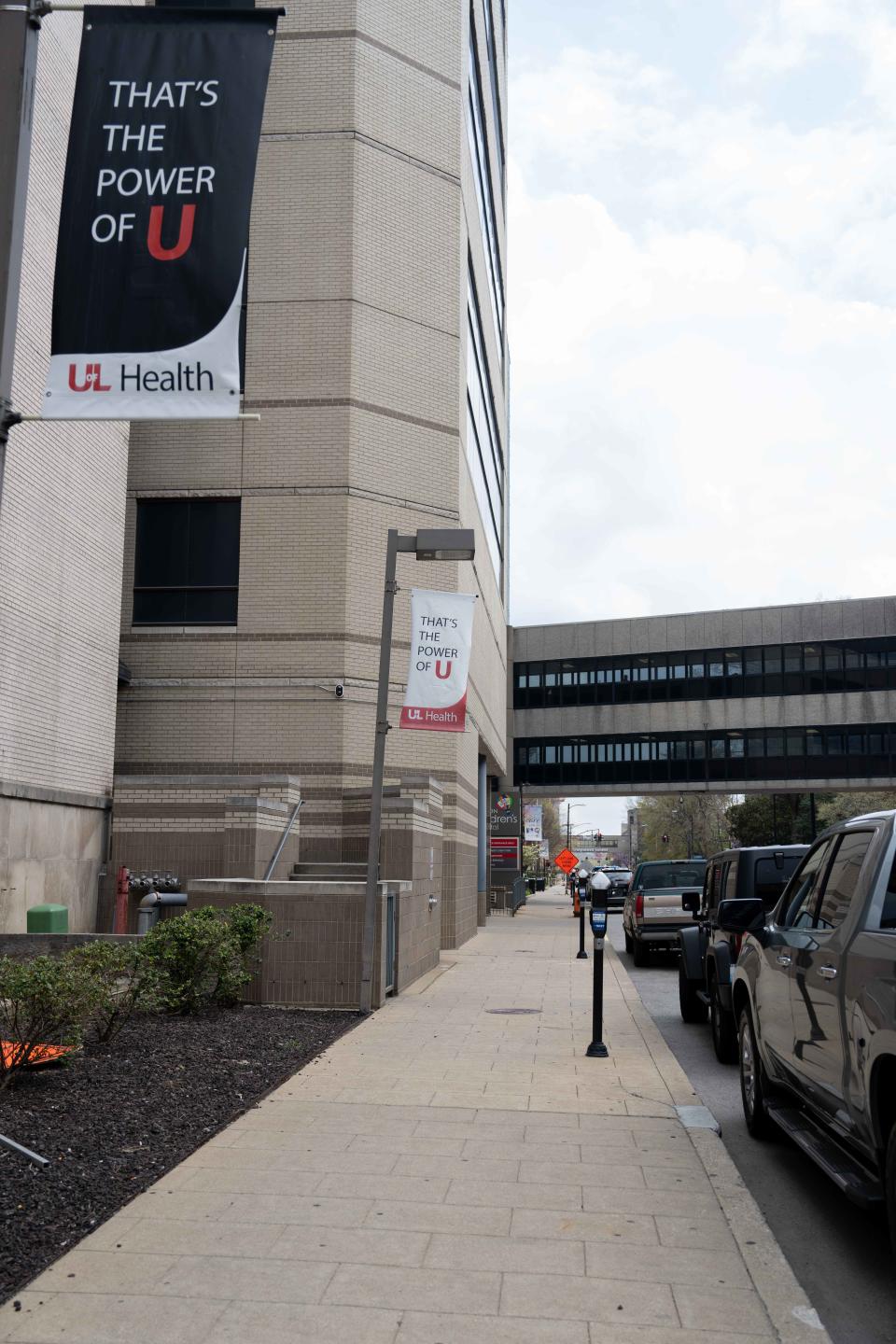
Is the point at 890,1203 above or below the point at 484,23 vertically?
below

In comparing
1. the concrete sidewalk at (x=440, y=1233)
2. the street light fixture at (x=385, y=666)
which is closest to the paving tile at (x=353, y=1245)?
the concrete sidewalk at (x=440, y=1233)

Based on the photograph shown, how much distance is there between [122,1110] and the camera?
7.47 m

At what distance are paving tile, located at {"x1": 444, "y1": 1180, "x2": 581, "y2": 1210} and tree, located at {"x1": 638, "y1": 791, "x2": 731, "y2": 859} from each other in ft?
264

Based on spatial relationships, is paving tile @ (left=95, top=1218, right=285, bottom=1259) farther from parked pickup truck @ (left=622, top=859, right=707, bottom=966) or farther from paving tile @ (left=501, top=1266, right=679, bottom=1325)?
parked pickup truck @ (left=622, top=859, right=707, bottom=966)

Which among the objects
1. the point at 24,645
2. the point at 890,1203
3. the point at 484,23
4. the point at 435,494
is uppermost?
the point at 484,23

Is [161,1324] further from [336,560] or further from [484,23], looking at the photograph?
[484,23]

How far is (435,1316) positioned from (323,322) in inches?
780

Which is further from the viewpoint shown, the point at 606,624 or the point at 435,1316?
the point at 606,624

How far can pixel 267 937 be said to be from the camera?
41.0 ft

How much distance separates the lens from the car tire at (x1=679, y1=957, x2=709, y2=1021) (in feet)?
43.4

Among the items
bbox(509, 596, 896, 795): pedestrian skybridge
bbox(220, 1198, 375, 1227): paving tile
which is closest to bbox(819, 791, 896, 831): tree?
bbox(509, 596, 896, 795): pedestrian skybridge

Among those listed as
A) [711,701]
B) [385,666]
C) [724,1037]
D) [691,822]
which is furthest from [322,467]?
[691,822]

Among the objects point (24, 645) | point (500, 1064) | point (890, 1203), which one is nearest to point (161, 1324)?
point (890, 1203)

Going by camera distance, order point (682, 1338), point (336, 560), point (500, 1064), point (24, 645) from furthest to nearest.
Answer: point (336, 560) < point (24, 645) < point (500, 1064) < point (682, 1338)
